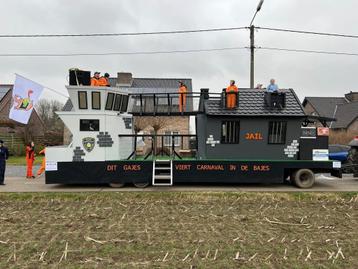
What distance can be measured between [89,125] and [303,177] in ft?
26.6

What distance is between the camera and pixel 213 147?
1362 centimetres

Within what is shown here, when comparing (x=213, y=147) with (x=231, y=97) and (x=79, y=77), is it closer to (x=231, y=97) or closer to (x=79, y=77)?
(x=231, y=97)

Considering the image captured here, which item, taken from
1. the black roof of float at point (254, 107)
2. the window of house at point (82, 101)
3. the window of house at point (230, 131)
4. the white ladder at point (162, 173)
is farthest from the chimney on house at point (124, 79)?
the white ladder at point (162, 173)

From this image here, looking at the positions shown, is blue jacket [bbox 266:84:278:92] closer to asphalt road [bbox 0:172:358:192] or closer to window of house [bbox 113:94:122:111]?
asphalt road [bbox 0:172:358:192]

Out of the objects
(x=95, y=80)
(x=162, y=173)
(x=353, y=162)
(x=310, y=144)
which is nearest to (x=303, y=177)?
(x=310, y=144)

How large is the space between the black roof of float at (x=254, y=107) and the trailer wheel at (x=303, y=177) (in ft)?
6.88

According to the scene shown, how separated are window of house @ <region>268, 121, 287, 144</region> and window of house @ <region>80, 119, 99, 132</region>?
253 inches

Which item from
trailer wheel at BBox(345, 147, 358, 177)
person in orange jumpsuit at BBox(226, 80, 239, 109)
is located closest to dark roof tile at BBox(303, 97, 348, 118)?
trailer wheel at BBox(345, 147, 358, 177)

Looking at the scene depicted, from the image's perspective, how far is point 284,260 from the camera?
588cm

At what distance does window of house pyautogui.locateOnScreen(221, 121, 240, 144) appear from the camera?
13664mm

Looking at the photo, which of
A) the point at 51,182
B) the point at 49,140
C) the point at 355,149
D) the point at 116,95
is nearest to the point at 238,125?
the point at 116,95

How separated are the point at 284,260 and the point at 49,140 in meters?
35.0

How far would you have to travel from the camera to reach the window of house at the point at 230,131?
13.7 metres

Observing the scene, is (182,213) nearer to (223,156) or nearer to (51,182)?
(223,156)
